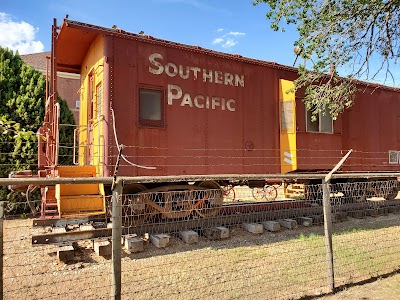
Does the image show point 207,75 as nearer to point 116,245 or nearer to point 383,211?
point 116,245

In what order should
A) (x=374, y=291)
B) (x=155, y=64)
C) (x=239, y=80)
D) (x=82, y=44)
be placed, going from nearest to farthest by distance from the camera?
1. (x=374, y=291)
2. (x=155, y=64)
3. (x=82, y=44)
4. (x=239, y=80)

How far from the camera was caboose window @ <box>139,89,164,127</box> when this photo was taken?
275 inches

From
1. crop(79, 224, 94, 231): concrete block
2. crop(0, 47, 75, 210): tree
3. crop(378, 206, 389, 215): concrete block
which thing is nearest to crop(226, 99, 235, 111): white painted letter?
crop(79, 224, 94, 231): concrete block

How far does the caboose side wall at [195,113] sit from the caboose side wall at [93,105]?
45cm

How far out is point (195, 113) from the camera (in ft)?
24.7

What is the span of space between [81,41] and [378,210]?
30.3ft

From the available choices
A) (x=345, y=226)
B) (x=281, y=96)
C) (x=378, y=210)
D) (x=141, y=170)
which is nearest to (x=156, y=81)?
(x=141, y=170)

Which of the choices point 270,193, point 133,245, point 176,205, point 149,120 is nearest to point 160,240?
point 133,245

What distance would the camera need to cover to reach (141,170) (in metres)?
6.84

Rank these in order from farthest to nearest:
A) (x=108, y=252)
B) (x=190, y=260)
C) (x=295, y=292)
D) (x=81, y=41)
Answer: (x=81, y=41), (x=108, y=252), (x=190, y=260), (x=295, y=292)

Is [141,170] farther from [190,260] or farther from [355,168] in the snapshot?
[355,168]

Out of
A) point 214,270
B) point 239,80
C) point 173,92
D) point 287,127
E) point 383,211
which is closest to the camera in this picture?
point 214,270

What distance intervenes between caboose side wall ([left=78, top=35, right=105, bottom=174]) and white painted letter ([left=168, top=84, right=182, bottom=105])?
1.40 metres

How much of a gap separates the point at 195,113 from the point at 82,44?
3.12m
